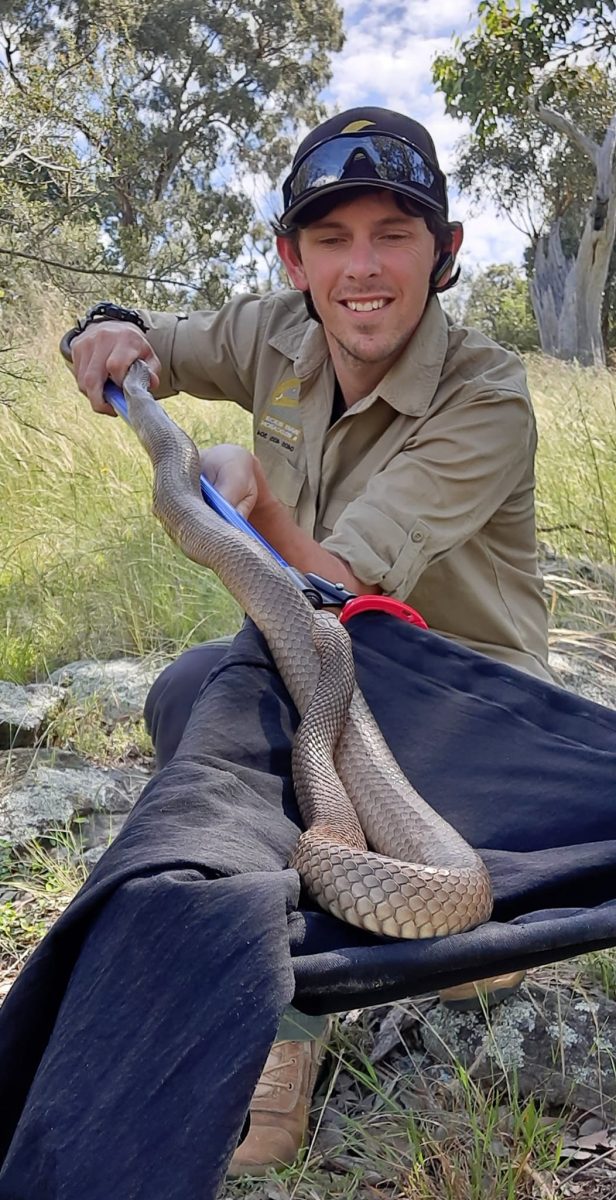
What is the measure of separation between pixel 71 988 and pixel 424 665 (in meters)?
1.06

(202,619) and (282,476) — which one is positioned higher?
(282,476)

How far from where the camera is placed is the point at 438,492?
256cm

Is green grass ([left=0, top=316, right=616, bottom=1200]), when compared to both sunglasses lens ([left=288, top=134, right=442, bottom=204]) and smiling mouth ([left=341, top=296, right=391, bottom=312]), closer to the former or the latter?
smiling mouth ([left=341, top=296, right=391, bottom=312])

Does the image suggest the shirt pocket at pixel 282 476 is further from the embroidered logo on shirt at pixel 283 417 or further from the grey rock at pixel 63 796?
the grey rock at pixel 63 796

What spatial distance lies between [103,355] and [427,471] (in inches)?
49.4

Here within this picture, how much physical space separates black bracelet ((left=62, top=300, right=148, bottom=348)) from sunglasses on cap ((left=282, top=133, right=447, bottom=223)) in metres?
1.02

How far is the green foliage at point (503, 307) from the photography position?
30.1 metres

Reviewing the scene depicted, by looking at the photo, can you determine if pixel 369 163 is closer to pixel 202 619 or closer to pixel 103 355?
pixel 103 355

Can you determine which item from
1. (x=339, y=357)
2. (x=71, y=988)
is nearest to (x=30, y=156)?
(x=339, y=357)

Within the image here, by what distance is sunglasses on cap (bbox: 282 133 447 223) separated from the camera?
2609 mm

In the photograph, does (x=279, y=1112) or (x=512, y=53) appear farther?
(x=512, y=53)

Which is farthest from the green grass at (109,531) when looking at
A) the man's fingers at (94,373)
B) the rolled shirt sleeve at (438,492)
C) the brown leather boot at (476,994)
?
the brown leather boot at (476,994)

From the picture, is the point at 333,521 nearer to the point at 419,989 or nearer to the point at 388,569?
the point at 388,569

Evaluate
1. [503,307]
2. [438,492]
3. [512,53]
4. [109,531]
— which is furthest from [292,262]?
[503,307]
